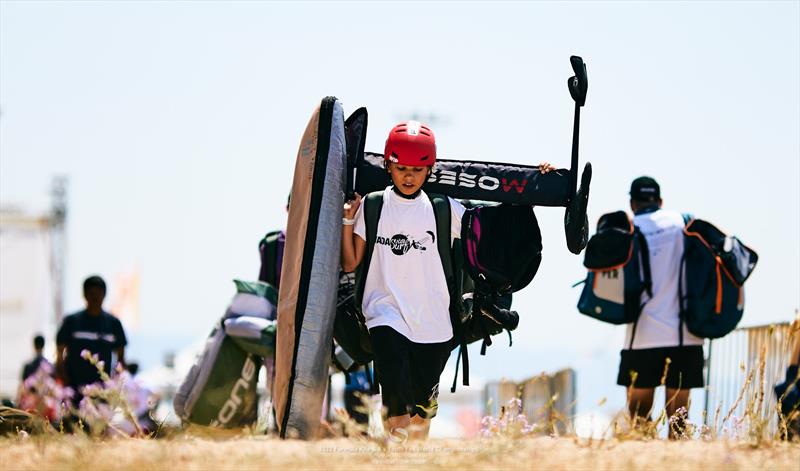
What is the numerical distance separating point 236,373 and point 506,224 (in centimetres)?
300

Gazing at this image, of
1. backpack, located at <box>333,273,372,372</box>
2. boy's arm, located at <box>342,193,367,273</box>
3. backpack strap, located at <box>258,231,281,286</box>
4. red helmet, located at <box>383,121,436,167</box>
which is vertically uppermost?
red helmet, located at <box>383,121,436,167</box>

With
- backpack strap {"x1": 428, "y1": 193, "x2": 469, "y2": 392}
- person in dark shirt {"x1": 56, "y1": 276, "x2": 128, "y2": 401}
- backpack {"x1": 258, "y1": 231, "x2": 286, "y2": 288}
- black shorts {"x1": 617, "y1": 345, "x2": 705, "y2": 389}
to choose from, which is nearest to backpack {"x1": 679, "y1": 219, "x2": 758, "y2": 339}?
black shorts {"x1": 617, "y1": 345, "x2": 705, "y2": 389}

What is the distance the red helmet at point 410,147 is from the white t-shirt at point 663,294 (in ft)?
8.57

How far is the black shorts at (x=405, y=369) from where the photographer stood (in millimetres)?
7523

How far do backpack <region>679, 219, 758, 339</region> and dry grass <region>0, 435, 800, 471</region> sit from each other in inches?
153

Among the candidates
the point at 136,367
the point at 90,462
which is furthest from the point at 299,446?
the point at 136,367

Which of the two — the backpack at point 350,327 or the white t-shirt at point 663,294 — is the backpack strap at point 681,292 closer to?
the white t-shirt at point 663,294

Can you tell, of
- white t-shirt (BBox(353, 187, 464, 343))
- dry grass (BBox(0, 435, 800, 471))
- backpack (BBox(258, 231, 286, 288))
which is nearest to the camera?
dry grass (BBox(0, 435, 800, 471))

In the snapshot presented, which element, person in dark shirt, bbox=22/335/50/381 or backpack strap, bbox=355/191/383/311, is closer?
backpack strap, bbox=355/191/383/311

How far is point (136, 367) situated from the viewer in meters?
19.4

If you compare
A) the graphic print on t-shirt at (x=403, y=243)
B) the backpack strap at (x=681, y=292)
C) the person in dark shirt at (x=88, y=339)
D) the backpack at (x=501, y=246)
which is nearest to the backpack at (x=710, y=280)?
the backpack strap at (x=681, y=292)

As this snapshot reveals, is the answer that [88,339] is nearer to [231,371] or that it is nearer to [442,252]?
[231,371]

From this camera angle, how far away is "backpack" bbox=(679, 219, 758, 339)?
9750 mm

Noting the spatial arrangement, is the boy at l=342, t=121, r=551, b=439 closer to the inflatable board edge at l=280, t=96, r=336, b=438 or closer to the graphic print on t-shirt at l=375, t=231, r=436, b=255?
the graphic print on t-shirt at l=375, t=231, r=436, b=255
